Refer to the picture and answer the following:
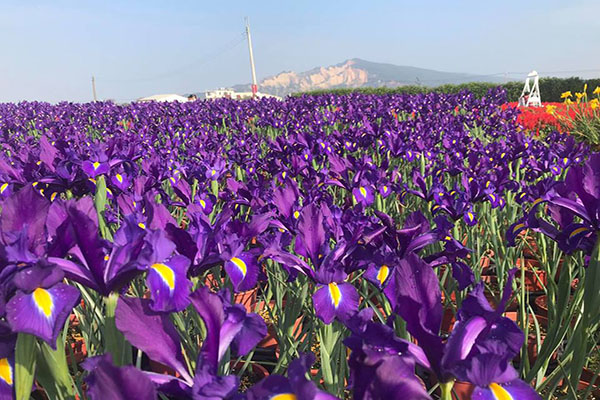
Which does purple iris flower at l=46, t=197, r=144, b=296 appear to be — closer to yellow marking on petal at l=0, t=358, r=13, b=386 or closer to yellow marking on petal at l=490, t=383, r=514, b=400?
yellow marking on petal at l=0, t=358, r=13, b=386

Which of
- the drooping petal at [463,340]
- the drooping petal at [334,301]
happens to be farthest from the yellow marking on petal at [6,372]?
the drooping petal at [463,340]

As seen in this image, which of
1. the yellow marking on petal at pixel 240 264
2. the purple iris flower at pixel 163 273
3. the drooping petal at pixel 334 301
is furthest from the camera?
the yellow marking on petal at pixel 240 264

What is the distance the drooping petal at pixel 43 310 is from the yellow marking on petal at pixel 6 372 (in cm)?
20

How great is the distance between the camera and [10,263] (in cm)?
116

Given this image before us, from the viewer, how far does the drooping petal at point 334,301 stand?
5.57ft

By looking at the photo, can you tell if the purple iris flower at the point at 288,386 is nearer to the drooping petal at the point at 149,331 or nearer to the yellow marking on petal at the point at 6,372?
the drooping petal at the point at 149,331

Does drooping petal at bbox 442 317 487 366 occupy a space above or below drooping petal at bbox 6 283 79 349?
below

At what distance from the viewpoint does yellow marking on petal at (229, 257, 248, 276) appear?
75.6 inches

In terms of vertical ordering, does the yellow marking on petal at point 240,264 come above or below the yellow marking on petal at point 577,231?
below

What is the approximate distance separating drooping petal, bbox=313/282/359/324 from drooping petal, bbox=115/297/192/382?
0.66 meters

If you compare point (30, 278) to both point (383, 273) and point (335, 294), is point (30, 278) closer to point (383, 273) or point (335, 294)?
point (335, 294)

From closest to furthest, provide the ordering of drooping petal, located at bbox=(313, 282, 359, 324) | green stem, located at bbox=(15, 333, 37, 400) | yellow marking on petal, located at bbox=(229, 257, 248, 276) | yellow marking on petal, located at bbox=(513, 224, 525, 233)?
green stem, located at bbox=(15, 333, 37, 400) → drooping petal, located at bbox=(313, 282, 359, 324) → yellow marking on petal, located at bbox=(229, 257, 248, 276) → yellow marking on petal, located at bbox=(513, 224, 525, 233)

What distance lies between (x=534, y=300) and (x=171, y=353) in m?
3.16

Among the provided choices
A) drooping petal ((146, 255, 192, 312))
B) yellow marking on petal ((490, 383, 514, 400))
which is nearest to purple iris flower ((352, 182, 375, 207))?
drooping petal ((146, 255, 192, 312))
